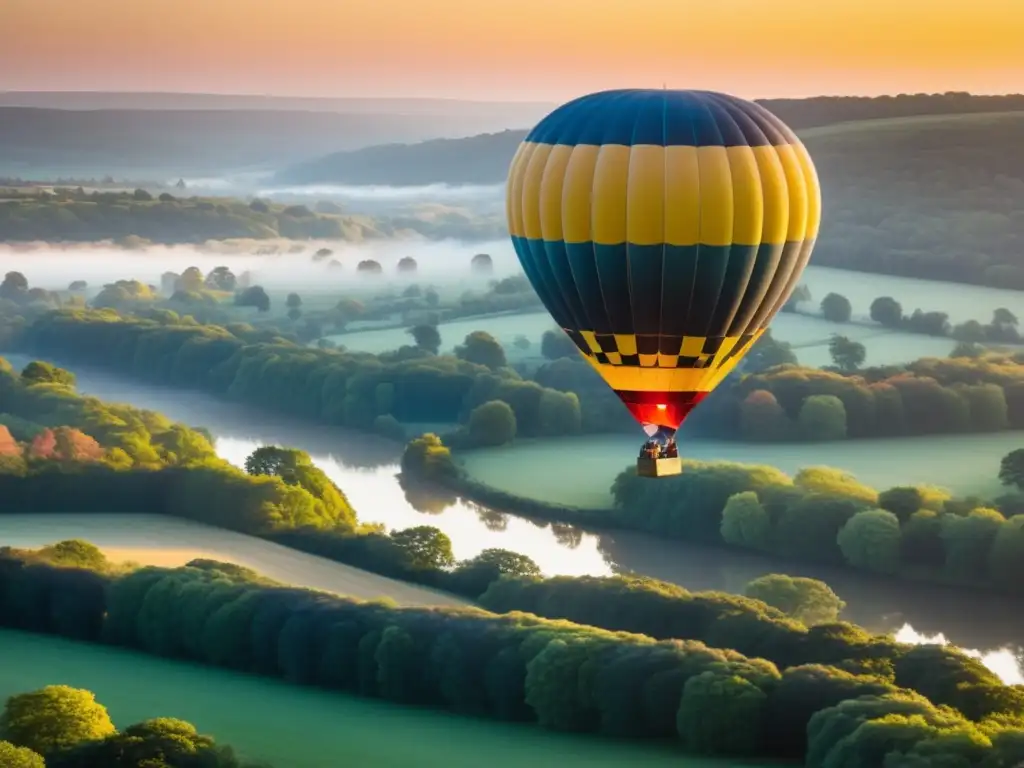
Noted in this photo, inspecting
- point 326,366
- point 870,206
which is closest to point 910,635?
point 326,366

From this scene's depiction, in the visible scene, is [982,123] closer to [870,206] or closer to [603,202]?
[870,206]

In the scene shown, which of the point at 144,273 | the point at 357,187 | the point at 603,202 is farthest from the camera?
the point at 357,187

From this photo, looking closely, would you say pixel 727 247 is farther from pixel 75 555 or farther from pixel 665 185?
pixel 75 555

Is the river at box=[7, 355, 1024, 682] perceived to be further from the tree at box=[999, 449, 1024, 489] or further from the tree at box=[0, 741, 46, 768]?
the tree at box=[0, 741, 46, 768]

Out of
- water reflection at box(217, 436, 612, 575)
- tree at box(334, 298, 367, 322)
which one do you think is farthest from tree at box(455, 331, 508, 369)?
water reflection at box(217, 436, 612, 575)

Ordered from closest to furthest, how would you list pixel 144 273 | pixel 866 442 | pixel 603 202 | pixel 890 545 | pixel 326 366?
A: pixel 603 202, pixel 890 545, pixel 866 442, pixel 326 366, pixel 144 273

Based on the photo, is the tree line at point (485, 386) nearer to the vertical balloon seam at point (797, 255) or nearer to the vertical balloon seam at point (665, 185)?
the vertical balloon seam at point (797, 255)
